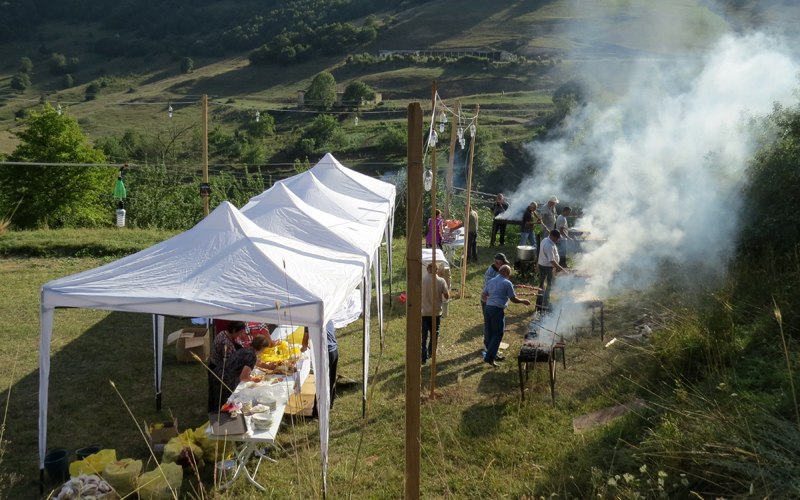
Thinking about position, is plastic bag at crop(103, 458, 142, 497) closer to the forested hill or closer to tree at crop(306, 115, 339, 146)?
tree at crop(306, 115, 339, 146)

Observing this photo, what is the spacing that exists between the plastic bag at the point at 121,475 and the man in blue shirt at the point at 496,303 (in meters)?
4.63

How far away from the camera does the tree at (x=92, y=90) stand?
77625 millimetres

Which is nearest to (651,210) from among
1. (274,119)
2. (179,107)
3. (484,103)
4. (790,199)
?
(790,199)

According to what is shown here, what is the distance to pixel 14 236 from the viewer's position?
601 inches

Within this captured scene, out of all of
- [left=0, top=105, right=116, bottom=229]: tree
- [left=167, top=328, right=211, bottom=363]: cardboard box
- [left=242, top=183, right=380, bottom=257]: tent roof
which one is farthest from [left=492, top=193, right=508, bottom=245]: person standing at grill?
[left=0, top=105, right=116, bottom=229]: tree

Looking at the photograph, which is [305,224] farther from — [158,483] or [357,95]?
[357,95]

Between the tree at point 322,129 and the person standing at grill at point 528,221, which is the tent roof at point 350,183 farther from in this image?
the tree at point 322,129

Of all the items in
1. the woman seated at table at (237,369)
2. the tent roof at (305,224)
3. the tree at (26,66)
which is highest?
the tree at (26,66)

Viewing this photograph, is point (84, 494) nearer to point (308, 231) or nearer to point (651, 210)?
point (308, 231)

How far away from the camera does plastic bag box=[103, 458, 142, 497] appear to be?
4625mm

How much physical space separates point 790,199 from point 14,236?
17.7m

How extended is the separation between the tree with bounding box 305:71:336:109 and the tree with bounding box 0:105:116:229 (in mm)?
35073

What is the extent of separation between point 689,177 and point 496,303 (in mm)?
5830

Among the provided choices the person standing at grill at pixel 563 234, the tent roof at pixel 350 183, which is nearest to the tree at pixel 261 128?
the tent roof at pixel 350 183
